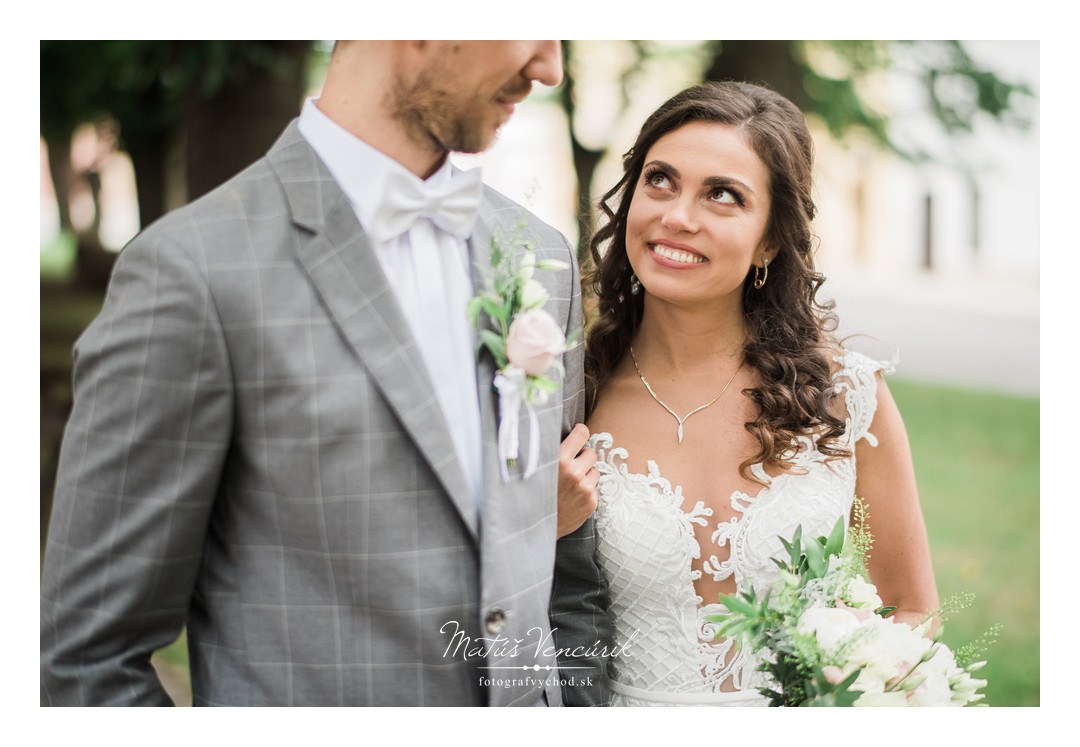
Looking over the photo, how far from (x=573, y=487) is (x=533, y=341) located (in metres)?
0.48

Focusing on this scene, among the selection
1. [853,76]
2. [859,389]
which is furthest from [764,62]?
[859,389]

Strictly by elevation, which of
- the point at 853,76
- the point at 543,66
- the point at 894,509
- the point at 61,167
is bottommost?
the point at 894,509

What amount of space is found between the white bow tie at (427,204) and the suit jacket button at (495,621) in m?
0.77

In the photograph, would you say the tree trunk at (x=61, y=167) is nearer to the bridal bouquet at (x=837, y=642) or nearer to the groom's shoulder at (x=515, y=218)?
the groom's shoulder at (x=515, y=218)

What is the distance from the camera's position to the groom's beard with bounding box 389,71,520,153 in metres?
1.94

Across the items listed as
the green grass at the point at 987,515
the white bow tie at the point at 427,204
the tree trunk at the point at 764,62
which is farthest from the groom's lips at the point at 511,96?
the tree trunk at the point at 764,62

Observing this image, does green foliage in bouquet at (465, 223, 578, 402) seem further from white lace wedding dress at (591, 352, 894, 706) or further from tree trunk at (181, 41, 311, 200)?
tree trunk at (181, 41, 311, 200)

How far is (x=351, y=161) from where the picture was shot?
1952 millimetres

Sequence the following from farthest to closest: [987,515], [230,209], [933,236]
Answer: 1. [933,236]
2. [987,515]
3. [230,209]

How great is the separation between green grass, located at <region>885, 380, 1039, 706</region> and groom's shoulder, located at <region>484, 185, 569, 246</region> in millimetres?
1162

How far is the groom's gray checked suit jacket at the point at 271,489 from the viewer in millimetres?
1760

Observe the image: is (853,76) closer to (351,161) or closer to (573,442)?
(573,442)

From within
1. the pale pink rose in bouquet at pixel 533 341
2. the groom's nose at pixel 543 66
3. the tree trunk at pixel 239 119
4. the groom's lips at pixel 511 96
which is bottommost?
the pale pink rose in bouquet at pixel 533 341

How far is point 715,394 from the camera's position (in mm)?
2670
